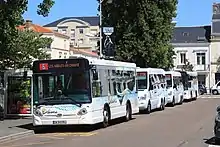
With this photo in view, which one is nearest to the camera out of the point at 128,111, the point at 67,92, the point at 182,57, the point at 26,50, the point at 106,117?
the point at 67,92

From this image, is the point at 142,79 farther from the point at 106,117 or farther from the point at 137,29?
the point at 137,29

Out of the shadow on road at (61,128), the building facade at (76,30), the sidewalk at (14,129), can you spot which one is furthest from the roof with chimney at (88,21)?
the shadow on road at (61,128)

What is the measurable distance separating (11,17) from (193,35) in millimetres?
71324

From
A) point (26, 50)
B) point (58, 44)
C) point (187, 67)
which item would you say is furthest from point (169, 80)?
point (187, 67)

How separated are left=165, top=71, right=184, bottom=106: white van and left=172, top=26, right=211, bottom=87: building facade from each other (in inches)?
1708

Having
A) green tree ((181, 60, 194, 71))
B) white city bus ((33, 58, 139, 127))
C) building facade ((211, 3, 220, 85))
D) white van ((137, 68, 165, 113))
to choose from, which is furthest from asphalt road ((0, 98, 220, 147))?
building facade ((211, 3, 220, 85))

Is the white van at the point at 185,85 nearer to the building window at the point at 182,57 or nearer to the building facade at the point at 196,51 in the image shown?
the building facade at the point at 196,51

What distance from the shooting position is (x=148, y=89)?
32594 mm

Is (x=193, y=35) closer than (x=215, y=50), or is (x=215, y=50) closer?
(x=215, y=50)

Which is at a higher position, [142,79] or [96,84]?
[142,79]

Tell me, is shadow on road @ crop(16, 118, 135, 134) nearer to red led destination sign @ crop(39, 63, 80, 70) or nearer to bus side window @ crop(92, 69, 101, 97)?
bus side window @ crop(92, 69, 101, 97)

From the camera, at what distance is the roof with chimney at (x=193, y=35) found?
90.2 m

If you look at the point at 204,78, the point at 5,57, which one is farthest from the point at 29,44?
the point at 204,78

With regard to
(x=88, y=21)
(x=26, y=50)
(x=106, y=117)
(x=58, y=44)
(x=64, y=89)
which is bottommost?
(x=106, y=117)
